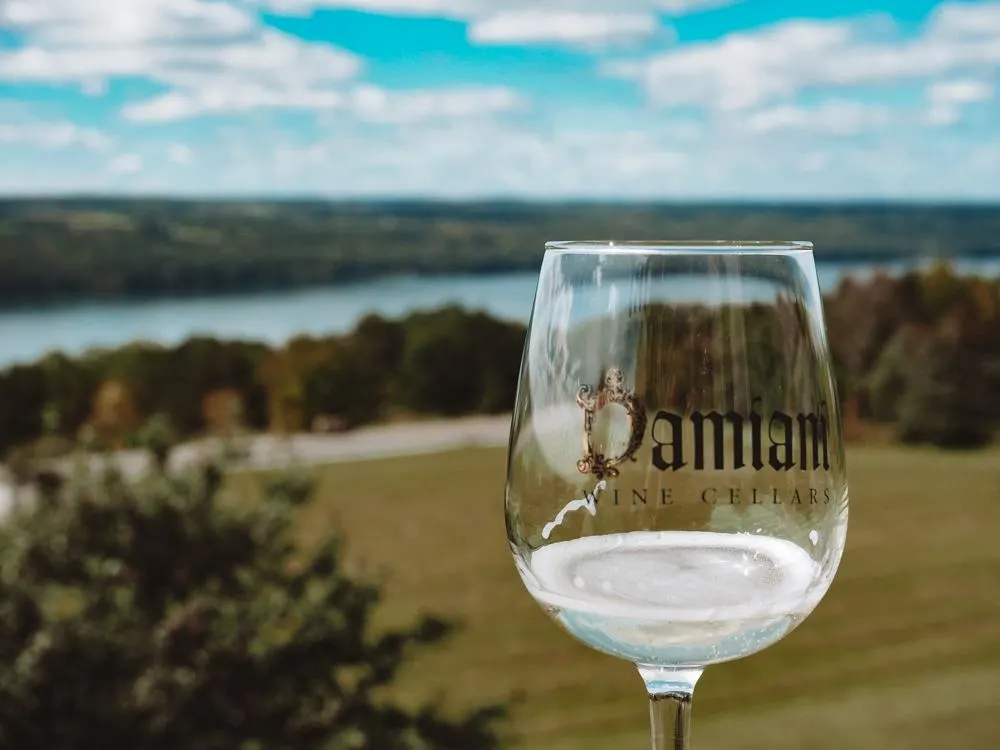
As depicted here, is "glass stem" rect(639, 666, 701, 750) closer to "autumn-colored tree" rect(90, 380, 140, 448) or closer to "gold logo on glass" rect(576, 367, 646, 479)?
"gold logo on glass" rect(576, 367, 646, 479)

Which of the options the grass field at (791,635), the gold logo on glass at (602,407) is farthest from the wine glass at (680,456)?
the grass field at (791,635)

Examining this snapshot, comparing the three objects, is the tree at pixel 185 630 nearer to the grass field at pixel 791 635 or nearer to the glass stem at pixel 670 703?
the grass field at pixel 791 635

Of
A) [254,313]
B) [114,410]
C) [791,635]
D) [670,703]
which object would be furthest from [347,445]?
[670,703]

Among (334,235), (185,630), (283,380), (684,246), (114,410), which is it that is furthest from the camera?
(334,235)

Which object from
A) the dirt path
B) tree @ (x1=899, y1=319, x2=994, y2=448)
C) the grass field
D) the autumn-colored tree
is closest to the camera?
the dirt path

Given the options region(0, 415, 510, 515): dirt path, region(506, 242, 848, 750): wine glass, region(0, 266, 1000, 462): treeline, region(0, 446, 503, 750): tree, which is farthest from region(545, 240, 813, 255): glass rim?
region(0, 266, 1000, 462): treeline

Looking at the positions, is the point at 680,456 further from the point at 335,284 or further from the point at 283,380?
the point at 335,284
